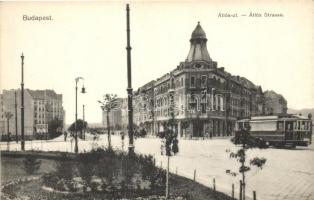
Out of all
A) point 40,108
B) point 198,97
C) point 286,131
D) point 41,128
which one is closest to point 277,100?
point 286,131

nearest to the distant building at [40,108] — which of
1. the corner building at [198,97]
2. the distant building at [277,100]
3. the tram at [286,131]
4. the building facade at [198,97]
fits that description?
the building facade at [198,97]

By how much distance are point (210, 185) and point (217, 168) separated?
3655 millimetres

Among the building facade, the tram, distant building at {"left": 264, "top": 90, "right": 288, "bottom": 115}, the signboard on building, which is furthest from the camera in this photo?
the signboard on building

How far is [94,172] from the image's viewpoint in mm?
10688

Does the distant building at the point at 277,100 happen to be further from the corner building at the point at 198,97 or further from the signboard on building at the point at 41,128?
the signboard on building at the point at 41,128

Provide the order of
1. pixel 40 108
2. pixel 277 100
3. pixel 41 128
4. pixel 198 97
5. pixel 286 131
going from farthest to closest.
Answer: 1. pixel 41 128
2. pixel 40 108
3. pixel 198 97
4. pixel 277 100
5. pixel 286 131

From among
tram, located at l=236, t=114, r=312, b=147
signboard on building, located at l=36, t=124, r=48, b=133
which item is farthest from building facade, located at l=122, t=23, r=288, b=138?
signboard on building, located at l=36, t=124, r=48, b=133

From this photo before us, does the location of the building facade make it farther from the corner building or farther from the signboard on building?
the signboard on building

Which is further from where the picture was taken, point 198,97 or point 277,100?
point 198,97

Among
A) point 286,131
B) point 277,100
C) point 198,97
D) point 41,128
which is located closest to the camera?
point 286,131

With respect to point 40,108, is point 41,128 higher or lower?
lower

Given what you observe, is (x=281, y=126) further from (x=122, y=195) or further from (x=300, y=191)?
(x=122, y=195)

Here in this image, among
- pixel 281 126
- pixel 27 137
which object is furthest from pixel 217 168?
pixel 27 137

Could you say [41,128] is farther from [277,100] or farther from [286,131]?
[286,131]
